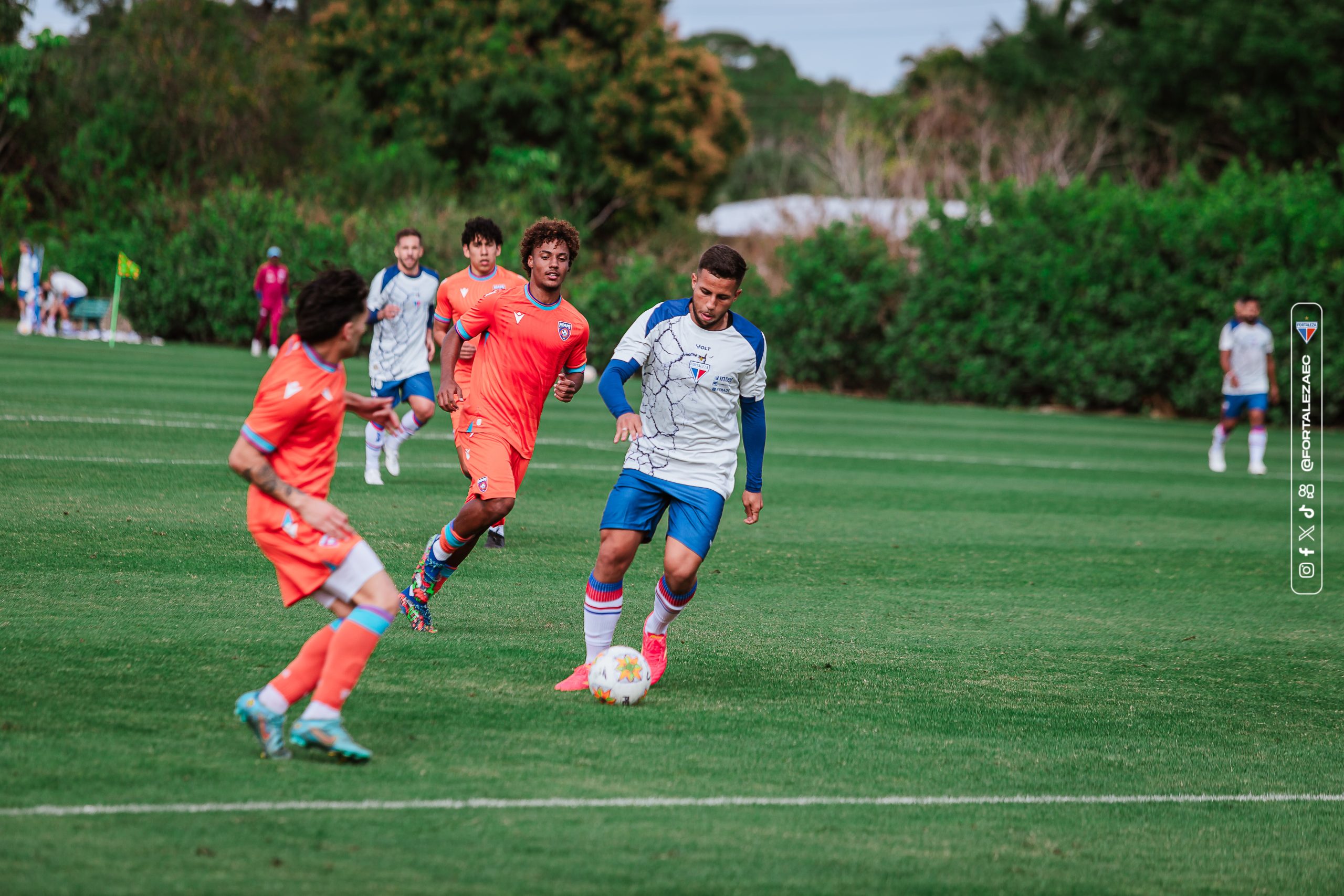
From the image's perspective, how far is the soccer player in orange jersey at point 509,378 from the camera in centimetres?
732

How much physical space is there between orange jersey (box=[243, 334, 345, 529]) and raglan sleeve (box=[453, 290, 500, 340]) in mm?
2752

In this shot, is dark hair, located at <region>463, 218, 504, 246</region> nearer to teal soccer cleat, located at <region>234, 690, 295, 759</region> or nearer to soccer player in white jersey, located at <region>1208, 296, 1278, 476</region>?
teal soccer cleat, located at <region>234, 690, 295, 759</region>

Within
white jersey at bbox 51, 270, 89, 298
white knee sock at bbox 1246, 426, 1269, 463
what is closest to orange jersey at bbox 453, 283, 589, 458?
white knee sock at bbox 1246, 426, 1269, 463

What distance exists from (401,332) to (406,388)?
1.79 ft

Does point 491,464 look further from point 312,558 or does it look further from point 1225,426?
point 1225,426

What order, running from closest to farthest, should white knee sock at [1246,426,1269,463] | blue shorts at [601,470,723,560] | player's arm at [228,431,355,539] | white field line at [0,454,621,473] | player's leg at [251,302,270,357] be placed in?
1. player's arm at [228,431,355,539]
2. blue shorts at [601,470,723,560]
3. white field line at [0,454,621,473]
4. white knee sock at [1246,426,1269,463]
5. player's leg at [251,302,270,357]

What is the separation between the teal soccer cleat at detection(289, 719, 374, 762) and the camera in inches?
191

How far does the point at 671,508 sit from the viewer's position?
250 inches

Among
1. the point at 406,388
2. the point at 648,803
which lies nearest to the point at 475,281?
Answer: the point at 406,388

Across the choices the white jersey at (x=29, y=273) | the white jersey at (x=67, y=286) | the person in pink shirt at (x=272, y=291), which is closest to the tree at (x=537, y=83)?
the white jersey at (x=67, y=286)

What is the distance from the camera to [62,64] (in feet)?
148

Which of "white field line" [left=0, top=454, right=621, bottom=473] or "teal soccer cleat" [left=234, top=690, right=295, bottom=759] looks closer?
"teal soccer cleat" [left=234, top=690, right=295, bottom=759]

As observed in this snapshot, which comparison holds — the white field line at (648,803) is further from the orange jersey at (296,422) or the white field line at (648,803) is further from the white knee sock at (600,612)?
the white knee sock at (600,612)

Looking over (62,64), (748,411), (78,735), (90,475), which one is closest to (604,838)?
(78,735)
